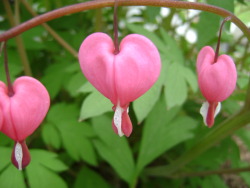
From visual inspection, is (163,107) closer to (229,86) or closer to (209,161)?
(209,161)

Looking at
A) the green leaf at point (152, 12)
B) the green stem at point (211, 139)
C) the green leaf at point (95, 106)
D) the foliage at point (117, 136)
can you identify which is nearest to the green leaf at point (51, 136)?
the foliage at point (117, 136)

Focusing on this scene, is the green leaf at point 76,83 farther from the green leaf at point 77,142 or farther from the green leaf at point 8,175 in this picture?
the green leaf at point 8,175

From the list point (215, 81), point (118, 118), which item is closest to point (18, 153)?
point (118, 118)

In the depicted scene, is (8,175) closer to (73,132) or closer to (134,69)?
(73,132)

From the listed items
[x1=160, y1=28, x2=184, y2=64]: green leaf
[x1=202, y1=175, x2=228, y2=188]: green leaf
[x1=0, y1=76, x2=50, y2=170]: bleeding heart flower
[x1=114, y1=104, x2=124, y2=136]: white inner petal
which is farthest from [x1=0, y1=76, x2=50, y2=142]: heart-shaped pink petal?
[x1=202, y1=175, x2=228, y2=188]: green leaf

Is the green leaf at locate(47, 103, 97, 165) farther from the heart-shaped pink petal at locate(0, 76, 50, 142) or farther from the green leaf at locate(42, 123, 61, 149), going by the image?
the heart-shaped pink petal at locate(0, 76, 50, 142)

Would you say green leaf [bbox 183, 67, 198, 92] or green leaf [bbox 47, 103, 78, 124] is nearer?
green leaf [bbox 183, 67, 198, 92]
